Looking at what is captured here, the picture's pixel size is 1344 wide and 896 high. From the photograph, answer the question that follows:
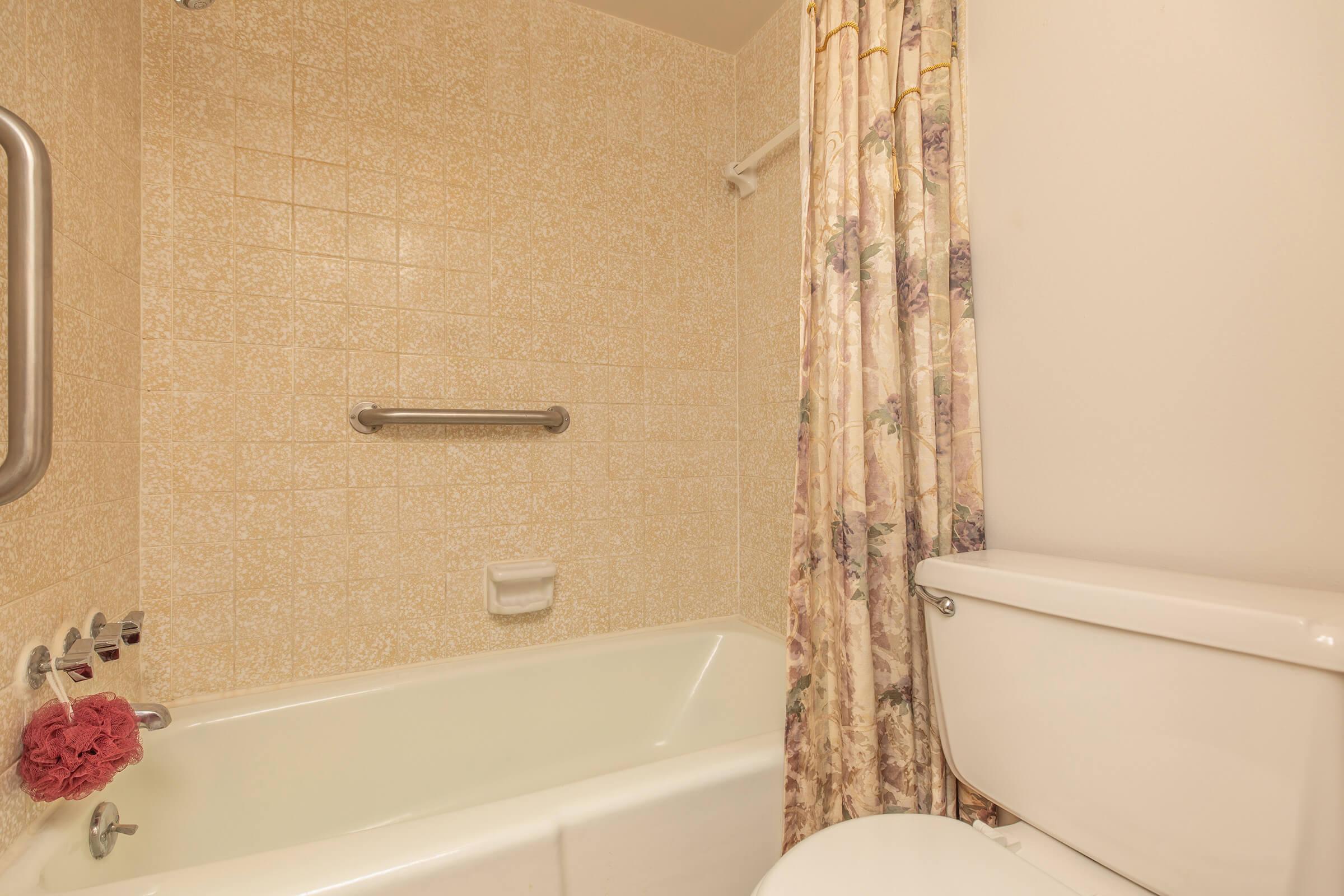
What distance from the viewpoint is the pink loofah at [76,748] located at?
74cm

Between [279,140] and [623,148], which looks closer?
[279,140]

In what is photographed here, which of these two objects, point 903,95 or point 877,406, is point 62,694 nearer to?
point 877,406

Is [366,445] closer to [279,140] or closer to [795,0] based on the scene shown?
[279,140]

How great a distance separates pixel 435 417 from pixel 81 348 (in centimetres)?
57

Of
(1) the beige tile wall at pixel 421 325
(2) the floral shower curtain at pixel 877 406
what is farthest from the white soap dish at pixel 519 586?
(2) the floral shower curtain at pixel 877 406

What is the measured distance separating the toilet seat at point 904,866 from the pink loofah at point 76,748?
0.90 metres

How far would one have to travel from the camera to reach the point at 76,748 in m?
0.75

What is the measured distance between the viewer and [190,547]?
1188 mm

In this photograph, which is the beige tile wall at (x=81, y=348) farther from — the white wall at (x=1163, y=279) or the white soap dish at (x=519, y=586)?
the white wall at (x=1163, y=279)

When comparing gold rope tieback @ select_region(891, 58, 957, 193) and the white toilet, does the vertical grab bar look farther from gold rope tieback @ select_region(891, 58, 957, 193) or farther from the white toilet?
gold rope tieback @ select_region(891, 58, 957, 193)

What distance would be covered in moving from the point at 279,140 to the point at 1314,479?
1843 millimetres

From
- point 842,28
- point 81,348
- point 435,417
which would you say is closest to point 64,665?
point 81,348

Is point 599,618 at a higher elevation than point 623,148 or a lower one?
lower

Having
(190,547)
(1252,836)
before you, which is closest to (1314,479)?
(1252,836)
